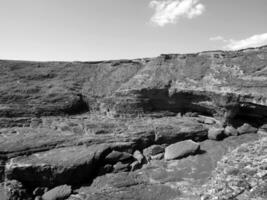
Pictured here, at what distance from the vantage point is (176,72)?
14117mm

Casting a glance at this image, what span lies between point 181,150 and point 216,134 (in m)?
2.00

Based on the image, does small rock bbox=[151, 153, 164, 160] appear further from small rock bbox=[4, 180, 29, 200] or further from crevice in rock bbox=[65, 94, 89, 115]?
crevice in rock bbox=[65, 94, 89, 115]

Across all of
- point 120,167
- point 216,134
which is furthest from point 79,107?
point 216,134

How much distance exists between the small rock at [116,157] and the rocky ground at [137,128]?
4 centimetres

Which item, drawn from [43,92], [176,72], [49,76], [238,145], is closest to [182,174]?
[238,145]

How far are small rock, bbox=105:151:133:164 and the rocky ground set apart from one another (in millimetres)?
36

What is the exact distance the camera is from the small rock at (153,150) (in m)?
9.74

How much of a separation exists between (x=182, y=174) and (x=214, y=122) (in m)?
4.42

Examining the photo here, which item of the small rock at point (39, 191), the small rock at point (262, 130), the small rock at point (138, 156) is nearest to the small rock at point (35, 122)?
the small rock at point (39, 191)

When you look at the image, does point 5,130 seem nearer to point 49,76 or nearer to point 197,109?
point 49,76

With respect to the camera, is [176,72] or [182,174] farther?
[176,72]

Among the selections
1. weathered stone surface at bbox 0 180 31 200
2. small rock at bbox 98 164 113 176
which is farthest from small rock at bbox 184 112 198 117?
weathered stone surface at bbox 0 180 31 200

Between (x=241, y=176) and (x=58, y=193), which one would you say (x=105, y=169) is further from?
(x=241, y=176)

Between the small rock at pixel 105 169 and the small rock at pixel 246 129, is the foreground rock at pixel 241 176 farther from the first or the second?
the small rock at pixel 105 169
